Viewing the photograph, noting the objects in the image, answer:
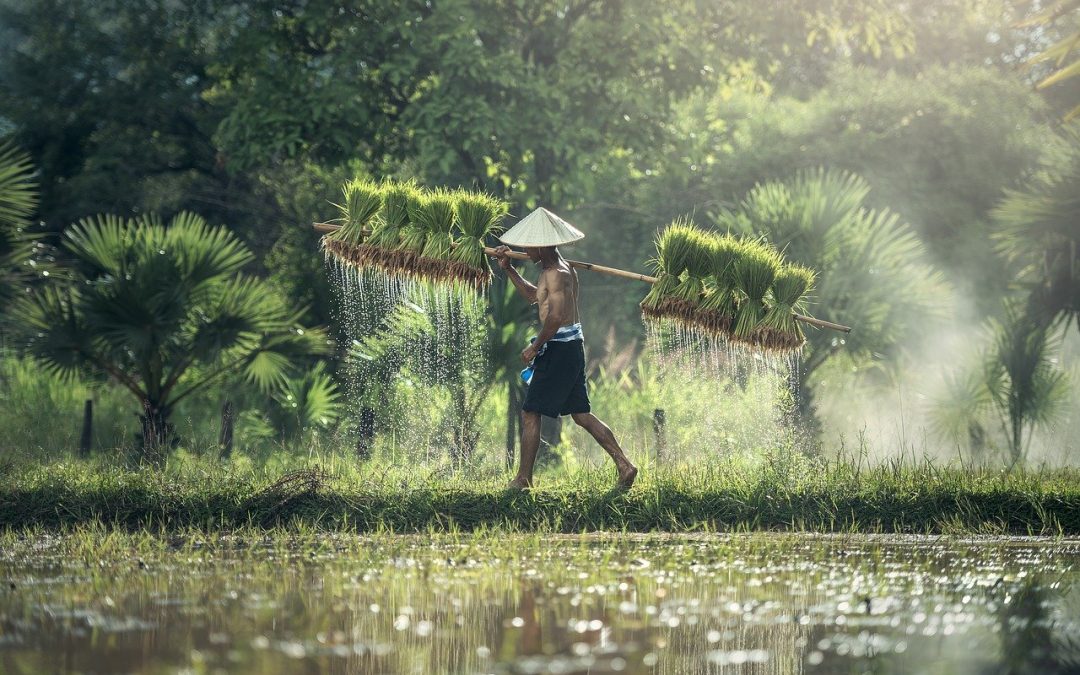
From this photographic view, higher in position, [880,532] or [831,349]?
[831,349]

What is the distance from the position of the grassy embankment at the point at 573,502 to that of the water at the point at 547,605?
0.73 metres

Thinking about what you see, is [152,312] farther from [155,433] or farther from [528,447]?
[528,447]

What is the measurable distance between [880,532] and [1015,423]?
6712 millimetres

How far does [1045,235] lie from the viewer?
54.7 ft

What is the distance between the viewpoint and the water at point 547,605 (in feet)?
20.0

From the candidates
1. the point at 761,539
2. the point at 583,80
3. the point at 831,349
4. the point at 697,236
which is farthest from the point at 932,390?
the point at 761,539

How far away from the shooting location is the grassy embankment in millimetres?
10758

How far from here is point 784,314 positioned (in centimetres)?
1176

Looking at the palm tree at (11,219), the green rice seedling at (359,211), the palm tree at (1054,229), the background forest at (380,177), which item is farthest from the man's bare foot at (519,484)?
the palm tree at (1054,229)

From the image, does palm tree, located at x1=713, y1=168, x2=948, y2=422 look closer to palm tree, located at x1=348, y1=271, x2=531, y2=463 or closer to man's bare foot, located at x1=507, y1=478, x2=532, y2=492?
palm tree, located at x1=348, y1=271, x2=531, y2=463

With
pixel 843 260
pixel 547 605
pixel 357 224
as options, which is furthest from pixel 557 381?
pixel 843 260

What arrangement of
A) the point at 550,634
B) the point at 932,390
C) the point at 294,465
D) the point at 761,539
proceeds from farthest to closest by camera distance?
1. the point at 932,390
2. the point at 294,465
3. the point at 761,539
4. the point at 550,634

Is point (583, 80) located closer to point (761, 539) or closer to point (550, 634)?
point (761, 539)

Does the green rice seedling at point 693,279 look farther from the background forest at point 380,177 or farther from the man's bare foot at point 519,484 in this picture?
the background forest at point 380,177
